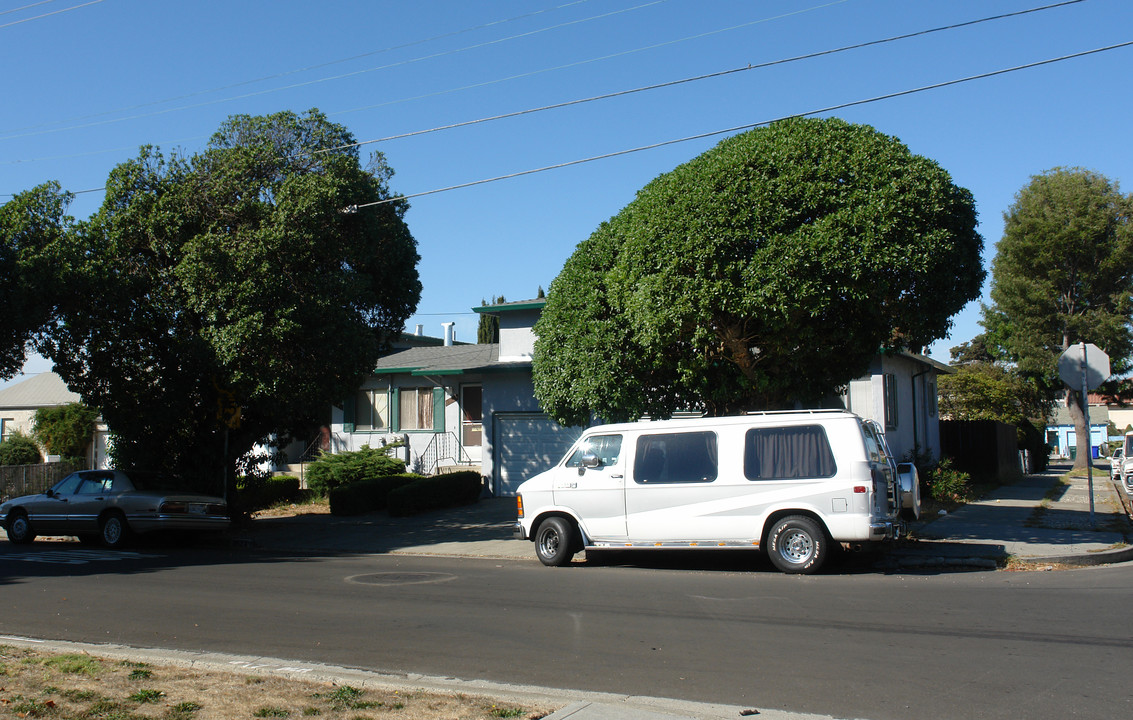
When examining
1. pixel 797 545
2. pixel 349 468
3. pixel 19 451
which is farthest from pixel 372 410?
pixel 797 545

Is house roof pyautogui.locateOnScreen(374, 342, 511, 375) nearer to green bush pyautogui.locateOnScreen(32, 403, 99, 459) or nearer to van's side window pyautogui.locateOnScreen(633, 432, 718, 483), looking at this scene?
van's side window pyautogui.locateOnScreen(633, 432, 718, 483)

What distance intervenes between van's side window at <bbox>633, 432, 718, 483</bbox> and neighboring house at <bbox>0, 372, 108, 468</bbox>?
97.9 feet

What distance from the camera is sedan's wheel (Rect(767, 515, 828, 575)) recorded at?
11.3 m

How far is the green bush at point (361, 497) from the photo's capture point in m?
21.2

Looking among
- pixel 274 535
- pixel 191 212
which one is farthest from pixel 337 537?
pixel 191 212

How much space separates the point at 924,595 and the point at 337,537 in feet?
39.5

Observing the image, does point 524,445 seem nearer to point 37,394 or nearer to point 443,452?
point 443,452

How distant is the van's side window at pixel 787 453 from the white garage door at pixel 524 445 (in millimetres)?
10889

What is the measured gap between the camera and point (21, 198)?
1662cm

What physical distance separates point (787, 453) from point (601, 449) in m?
2.70

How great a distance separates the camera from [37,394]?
132 feet

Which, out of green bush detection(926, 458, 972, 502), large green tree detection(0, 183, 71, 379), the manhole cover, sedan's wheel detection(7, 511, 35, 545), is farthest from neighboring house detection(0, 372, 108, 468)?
green bush detection(926, 458, 972, 502)

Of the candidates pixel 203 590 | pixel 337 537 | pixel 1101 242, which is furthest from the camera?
pixel 1101 242

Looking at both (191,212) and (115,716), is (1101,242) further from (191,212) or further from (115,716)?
(115,716)
